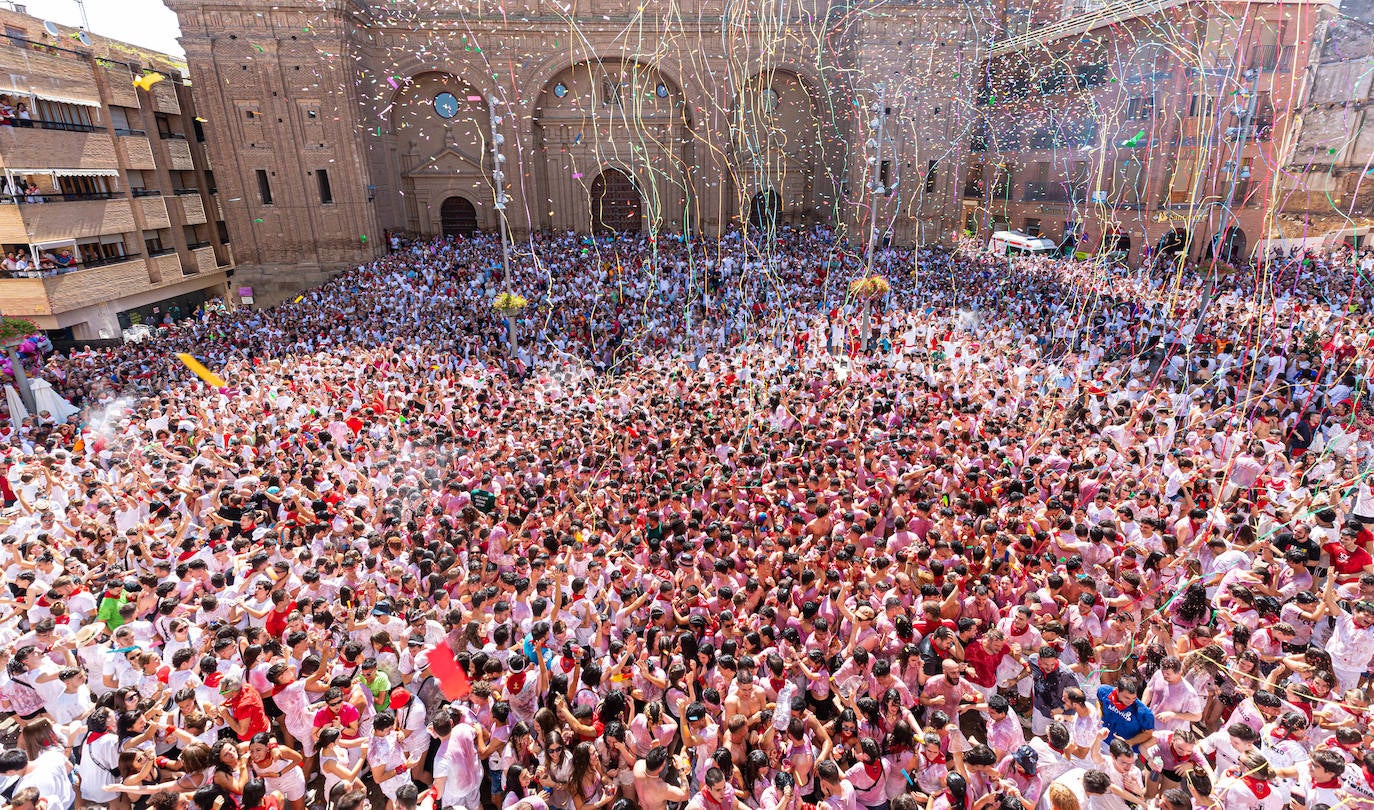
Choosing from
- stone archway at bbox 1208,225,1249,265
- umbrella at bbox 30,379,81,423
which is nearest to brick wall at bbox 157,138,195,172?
umbrella at bbox 30,379,81,423

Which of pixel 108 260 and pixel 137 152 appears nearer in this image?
pixel 108 260

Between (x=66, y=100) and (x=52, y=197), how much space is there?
351 centimetres

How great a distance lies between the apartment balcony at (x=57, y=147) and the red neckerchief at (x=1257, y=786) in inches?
1101

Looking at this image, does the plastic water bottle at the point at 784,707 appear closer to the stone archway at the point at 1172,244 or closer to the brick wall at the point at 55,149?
the brick wall at the point at 55,149

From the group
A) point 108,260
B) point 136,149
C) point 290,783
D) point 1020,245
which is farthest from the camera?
point 1020,245

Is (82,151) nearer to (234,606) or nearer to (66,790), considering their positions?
(234,606)

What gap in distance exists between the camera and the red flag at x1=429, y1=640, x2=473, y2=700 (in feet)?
15.5

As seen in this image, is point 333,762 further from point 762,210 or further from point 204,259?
point 204,259

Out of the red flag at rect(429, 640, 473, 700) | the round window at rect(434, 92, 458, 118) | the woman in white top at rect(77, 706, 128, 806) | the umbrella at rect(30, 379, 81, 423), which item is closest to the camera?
the woman in white top at rect(77, 706, 128, 806)

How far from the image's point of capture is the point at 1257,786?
3.62m

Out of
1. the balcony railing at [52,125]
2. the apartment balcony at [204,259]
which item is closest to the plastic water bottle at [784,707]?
the balcony railing at [52,125]

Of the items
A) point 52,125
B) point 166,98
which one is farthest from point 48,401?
point 166,98

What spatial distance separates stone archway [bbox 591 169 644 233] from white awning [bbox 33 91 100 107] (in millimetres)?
17517

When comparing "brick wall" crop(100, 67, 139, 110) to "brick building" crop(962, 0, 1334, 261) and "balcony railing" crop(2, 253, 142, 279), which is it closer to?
"balcony railing" crop(2, 253, 142, 279)
